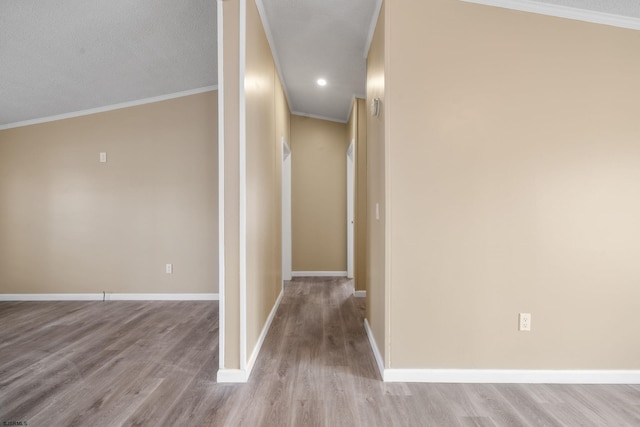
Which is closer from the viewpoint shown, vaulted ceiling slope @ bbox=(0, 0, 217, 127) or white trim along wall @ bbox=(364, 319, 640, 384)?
white trim along wall @ bbox=(364, 319, 640, 384)

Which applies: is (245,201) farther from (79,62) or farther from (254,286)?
(79,62)

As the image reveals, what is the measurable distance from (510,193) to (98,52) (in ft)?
11.3

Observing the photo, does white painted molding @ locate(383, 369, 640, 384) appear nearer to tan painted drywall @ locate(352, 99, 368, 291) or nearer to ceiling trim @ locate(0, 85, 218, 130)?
tan painted drywall @ locate(352, 99, 368, 291)

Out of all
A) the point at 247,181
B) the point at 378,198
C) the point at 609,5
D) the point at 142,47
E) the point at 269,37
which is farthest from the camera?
the point at 269,37

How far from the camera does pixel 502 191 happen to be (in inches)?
74.0

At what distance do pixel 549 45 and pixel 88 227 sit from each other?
4.81 m

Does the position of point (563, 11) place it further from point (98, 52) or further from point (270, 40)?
point (98, 52)

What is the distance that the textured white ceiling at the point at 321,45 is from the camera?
2299 mm

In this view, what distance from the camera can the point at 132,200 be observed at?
359 centimetres

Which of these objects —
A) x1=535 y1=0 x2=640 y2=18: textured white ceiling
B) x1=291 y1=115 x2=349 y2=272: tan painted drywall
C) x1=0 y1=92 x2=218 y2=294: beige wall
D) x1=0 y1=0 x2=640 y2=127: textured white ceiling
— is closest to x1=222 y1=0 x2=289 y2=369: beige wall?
x1=0 y1=0 x2=640 y2=127: textured white ceiling

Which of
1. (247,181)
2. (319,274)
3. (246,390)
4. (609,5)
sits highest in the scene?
(609,5)

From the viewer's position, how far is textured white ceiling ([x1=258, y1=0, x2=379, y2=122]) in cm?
230

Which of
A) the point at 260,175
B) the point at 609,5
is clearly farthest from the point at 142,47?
the point at 609,5

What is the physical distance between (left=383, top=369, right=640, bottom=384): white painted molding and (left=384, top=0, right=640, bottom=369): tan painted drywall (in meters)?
0.05
